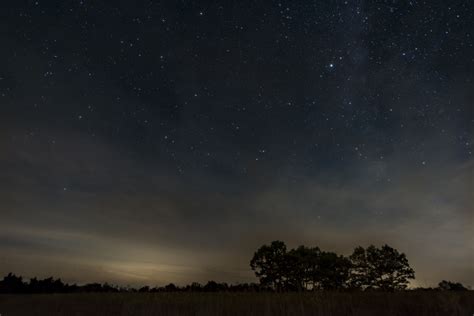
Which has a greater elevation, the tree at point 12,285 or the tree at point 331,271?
the tree at point 331,271

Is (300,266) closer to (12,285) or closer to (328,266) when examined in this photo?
(328,266)

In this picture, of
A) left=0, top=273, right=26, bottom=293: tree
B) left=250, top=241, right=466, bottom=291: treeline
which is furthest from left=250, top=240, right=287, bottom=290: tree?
left=0, top=273, right=26, bottom=293: tree

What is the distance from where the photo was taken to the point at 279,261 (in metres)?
52.5

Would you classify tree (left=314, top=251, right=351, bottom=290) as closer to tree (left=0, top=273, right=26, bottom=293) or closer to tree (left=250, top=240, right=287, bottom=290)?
tree (left=250, top=240, right=287, bottom=290)

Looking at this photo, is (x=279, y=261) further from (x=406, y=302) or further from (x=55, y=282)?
(x=406, y=302)

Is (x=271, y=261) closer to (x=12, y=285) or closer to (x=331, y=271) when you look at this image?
(x=331, y=271)

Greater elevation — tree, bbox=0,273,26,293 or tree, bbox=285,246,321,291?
tree, bbox=285,246,321,291

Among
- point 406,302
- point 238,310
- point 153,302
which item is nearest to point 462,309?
point 406,302

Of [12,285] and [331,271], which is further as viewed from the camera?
[331,271]

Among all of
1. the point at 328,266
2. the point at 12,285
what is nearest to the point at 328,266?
the point at 328,266

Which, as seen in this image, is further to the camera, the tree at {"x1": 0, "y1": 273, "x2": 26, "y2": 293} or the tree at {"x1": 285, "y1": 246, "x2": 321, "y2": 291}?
the tree at {"x1": 285, "y1": 246, "x2": 321, "y2": 291}

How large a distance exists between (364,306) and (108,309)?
26.7 ft

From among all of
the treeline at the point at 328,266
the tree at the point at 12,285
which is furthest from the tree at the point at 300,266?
the tree at the point at 12,285

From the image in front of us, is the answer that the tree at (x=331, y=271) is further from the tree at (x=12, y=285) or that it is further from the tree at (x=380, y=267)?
the tree at (x=12, y=285)
